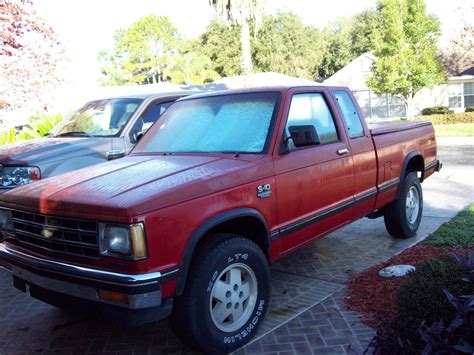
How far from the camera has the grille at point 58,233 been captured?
10.2ft

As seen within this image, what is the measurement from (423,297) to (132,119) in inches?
195

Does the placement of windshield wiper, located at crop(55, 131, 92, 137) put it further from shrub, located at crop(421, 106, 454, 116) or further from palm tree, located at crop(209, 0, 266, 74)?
shrub, located at crop(421, 106, 454, 116)

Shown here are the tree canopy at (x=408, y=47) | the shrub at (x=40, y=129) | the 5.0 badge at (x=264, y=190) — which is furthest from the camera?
the tree canopy at (x=408, y=47)

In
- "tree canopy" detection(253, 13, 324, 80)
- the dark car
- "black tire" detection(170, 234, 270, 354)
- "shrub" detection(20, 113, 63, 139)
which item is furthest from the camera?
"tree canopy" detection(253, 13, 324, 80)

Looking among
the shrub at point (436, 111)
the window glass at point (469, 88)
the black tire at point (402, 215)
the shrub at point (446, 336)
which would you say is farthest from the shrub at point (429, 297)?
the window glass at point (469, 88)

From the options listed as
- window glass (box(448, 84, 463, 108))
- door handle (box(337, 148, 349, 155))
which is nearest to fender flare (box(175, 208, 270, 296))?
door handle (box(337, 148, 349, 155))

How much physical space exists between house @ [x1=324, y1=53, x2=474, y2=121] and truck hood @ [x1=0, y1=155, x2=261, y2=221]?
28.1m

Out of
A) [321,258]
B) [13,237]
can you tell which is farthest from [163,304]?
[321,258]

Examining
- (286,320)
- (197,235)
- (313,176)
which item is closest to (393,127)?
(313,176)

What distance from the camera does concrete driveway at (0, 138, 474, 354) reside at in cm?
371

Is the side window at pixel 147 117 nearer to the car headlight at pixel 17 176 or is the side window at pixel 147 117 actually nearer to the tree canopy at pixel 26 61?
the car headlight at pixel 17 176

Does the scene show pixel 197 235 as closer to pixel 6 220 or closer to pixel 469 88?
pixel 6 220

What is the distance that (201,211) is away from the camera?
3.21 m

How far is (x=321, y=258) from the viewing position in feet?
18.8
